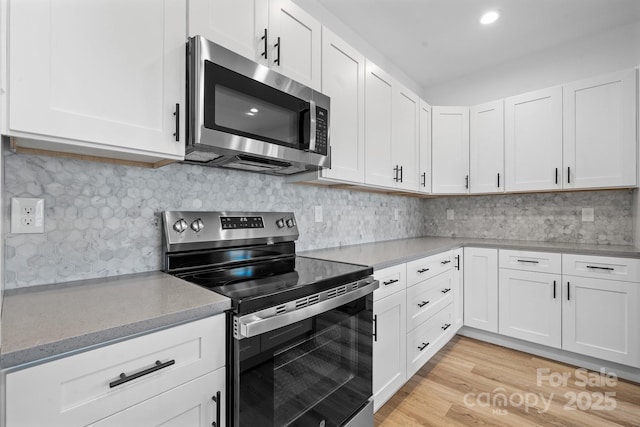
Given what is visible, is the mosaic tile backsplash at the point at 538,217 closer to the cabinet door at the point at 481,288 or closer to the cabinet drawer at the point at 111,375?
the cabinet door at the point at 481,288

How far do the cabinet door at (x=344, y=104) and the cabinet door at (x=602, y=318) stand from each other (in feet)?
6.13

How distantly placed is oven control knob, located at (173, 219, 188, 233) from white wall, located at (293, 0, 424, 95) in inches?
68.8

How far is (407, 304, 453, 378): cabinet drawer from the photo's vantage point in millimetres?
1999

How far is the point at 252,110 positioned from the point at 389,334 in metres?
1.41

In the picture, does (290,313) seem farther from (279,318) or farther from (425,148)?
(425,148)

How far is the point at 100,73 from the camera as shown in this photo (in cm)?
98

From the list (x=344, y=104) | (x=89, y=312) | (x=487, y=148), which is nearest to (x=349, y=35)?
(x=344, y=104)

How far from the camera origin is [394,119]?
98.0 inches

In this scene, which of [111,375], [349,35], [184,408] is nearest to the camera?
[111,375]

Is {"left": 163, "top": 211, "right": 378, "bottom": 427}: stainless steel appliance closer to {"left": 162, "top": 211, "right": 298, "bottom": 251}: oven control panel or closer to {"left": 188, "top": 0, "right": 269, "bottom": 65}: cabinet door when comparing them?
{"left": 162, "top": 211, "right": 298, "bottom": 251}: oven control panel

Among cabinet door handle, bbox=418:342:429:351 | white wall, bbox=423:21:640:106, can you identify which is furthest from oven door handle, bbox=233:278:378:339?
white wall, bbox=423:21:640:106

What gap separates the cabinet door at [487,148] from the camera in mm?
2910

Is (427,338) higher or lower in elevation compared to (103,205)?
lower

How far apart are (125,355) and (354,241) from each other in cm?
194
